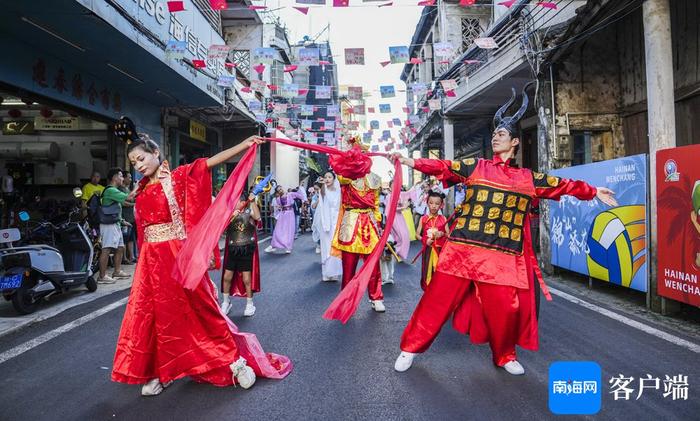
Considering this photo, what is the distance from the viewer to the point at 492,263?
10.7ft

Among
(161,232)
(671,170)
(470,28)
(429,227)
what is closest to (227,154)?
(161,232)

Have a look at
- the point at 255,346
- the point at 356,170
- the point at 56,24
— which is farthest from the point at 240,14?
the point at 255,346

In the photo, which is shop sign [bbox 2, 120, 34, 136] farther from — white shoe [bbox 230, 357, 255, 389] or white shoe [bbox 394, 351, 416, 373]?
white shoe [bbox 394, 351, 416, 373]

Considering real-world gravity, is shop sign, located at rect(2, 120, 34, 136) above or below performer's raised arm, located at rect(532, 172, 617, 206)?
above

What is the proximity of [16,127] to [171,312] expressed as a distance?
12812mm

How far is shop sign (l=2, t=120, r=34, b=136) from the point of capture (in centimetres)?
1253

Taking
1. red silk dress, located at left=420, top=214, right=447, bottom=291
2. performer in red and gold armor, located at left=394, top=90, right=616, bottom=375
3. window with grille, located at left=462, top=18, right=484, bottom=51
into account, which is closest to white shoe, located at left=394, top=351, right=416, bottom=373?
performer in red and gold armor, located at left=394, top=90, right=616, bottom=375

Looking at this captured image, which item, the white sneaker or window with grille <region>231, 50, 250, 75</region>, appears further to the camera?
window with grille <region>231, 50, 250, 75</region>

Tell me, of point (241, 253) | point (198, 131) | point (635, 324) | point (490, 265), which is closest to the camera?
point (490, 265)

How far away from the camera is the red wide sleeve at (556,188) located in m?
3.43

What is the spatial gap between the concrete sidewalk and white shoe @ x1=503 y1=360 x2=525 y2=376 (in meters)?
4.59

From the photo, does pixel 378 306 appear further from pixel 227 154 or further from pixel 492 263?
pixel 227 154

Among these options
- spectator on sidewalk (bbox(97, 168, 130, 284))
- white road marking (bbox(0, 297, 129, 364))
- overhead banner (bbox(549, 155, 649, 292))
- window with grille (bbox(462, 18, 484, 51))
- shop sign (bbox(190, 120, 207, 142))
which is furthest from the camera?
window with grille (bbox(462, 18, 484, 51))

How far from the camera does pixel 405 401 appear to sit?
2.88 metres
